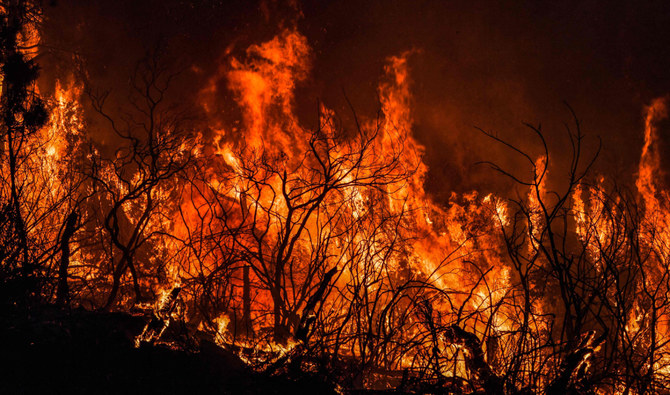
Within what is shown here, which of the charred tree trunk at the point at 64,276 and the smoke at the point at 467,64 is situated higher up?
the smoke at the point at 467,64

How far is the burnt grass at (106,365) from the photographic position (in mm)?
3967

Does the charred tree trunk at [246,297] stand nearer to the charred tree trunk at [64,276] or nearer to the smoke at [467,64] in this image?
the charred tree trunk at [64,276]

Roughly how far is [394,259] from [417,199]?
1875mm

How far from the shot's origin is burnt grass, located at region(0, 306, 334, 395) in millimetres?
3967

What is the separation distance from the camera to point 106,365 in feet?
13.8

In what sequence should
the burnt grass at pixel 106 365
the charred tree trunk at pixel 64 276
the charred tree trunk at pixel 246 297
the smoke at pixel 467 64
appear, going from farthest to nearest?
the smoke at pixel 467 64, the charred tree trunk at pixel 246 297, the charred tree trunk at pixel 64 276, the burnt grass at pixel 106 365

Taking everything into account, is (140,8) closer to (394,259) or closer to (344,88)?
(344,88)

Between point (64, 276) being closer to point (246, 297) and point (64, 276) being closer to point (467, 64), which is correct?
point (246, 297)

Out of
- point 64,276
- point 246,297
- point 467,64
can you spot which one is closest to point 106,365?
point 64,276

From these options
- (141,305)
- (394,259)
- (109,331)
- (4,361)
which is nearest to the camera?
(4,361)

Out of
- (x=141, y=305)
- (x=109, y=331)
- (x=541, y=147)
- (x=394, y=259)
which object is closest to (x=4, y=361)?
(x=109, y=331)

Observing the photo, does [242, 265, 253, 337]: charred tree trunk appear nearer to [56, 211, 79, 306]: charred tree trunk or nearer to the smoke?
[56, 211, 79, 306]: charred tree trunk

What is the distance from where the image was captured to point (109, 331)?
4.52 metres

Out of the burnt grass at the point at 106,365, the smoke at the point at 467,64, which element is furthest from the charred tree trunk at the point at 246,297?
the smoke at the point at 467,64
